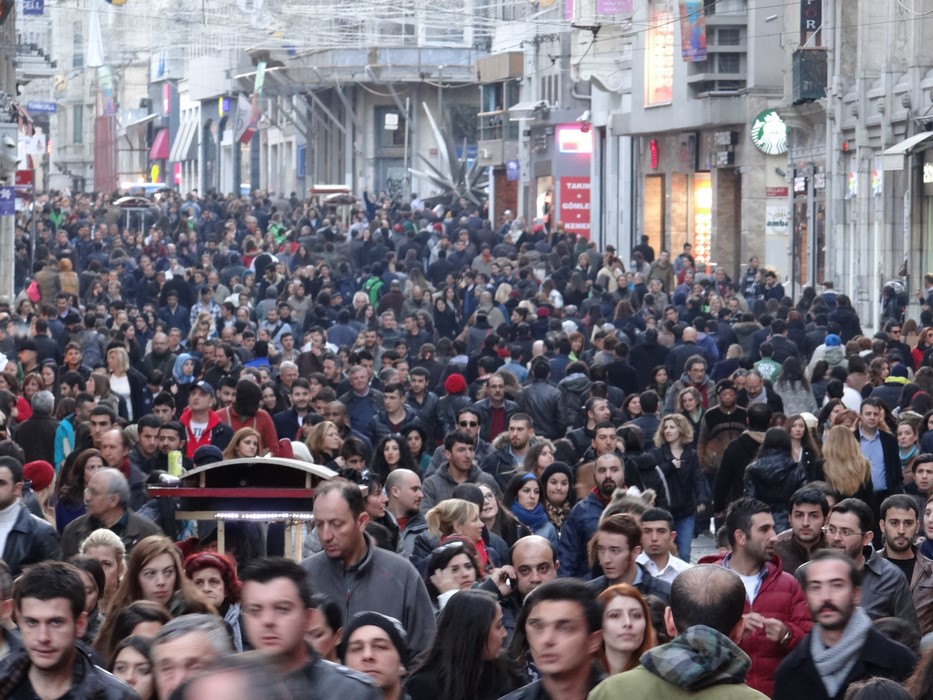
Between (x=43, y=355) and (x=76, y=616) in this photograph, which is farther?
(x=43, y=355)

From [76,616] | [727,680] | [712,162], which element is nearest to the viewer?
[727,680]

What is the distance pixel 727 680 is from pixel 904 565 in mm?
4086

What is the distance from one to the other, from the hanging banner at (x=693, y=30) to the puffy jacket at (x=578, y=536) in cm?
3059

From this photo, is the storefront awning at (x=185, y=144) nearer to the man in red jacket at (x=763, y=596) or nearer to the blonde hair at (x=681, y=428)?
the blonde hair at (x=681, y=428)

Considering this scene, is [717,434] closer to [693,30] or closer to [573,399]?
[573,399]

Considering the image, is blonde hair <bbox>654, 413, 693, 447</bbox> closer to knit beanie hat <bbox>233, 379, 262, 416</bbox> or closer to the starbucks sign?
knit beanie hat <bbox>233, 379, 262, 416</bbox>

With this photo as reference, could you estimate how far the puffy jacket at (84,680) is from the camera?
5863mm

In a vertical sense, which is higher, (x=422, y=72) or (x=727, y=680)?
(x=422, y=72)

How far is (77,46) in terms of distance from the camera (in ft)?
361

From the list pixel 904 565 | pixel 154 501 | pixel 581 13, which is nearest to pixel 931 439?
pixel 904 565

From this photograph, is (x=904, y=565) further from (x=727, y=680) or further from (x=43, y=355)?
(x=43, y=355)

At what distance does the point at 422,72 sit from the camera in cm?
6712

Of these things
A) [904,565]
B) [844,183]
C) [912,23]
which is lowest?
[904,565]

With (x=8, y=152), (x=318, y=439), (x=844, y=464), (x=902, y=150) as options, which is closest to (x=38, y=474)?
(x=318, y=439)
